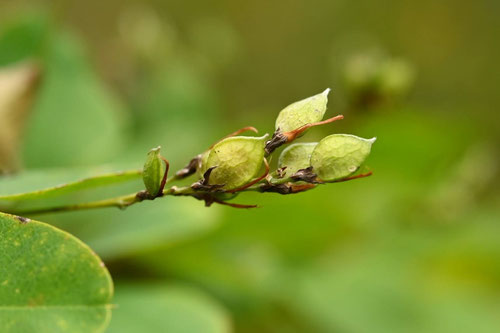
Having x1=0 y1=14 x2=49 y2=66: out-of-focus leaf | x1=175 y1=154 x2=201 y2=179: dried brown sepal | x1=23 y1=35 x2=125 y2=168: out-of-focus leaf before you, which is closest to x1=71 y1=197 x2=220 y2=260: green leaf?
x1=23 y1=35 x2=125 y2=168: out-of-focus leaf

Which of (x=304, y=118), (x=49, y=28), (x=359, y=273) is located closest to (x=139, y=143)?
(x=49, y=28)

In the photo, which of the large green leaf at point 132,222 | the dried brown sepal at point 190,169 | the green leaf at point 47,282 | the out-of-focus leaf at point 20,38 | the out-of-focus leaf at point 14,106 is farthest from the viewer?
the out-of-focus leaf at point 20,38

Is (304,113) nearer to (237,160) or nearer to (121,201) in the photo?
(237,160)

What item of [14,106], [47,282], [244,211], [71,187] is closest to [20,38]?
[14,106]

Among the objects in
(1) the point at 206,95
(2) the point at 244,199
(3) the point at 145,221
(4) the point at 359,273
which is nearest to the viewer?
(3) the point at 145,221

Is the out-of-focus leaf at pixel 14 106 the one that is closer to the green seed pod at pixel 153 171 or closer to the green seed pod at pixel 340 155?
the green seed pod at pixel 153 171

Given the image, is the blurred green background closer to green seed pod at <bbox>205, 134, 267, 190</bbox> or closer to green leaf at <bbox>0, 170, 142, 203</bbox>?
green leaf at <bbox>0, 170, 142, 203</bbox>

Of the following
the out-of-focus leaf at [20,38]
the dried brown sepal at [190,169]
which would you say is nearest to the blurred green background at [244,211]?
the out-of-focus leaf at [20,38]

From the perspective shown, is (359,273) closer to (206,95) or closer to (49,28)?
(206,95)
